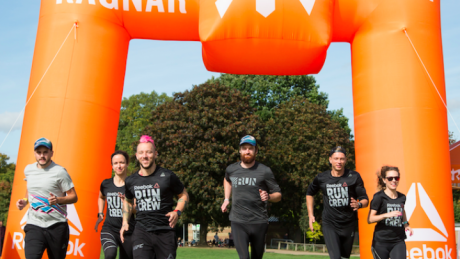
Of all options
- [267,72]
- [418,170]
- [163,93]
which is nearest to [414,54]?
[418,170]

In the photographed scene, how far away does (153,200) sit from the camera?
15.1 ft

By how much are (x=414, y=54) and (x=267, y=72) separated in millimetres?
2587

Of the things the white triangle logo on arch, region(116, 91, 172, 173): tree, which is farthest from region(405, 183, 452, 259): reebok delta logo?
region(116, 91, 172, 173): tree

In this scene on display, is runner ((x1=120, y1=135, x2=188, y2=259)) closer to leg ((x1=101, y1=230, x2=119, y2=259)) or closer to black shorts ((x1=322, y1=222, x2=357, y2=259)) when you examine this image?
leg ((x1=101, y1=230, x2=119, y2=259))

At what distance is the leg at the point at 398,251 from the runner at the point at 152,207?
2753mm

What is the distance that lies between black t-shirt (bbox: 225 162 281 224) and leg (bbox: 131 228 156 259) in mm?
1244

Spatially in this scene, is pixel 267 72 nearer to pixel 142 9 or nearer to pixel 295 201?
pixel 142 9

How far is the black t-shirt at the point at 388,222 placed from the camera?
5.54 meters

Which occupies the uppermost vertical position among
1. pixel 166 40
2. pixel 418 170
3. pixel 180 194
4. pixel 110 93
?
pixel 166 40

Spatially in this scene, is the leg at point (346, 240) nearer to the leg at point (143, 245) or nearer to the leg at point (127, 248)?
the leg at point (143, 245)

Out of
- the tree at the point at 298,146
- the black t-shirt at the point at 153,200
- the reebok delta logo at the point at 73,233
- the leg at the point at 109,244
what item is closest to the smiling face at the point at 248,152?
the black t-shirt at the point at 153,200

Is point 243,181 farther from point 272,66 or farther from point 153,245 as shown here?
point 272,66

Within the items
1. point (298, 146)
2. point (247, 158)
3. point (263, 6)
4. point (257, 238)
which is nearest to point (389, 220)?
point (257, 238)

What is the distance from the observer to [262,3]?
7.21 m
